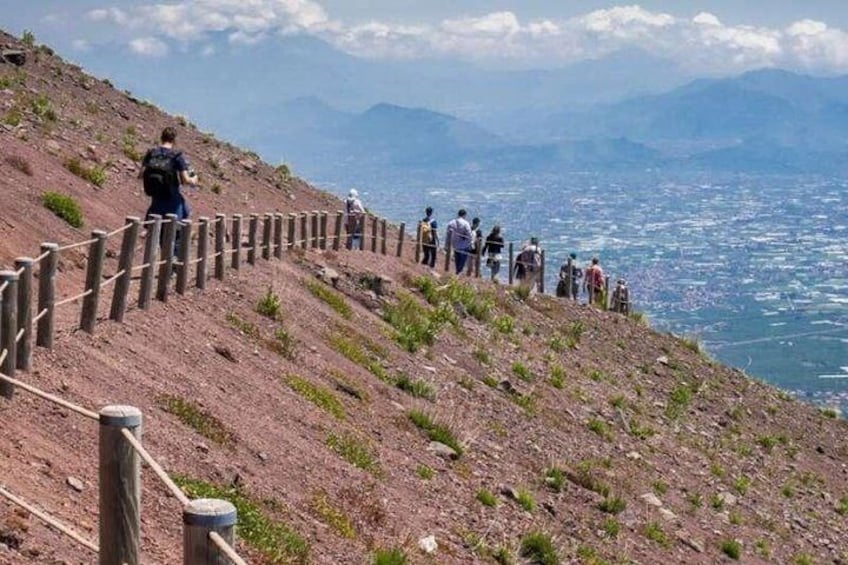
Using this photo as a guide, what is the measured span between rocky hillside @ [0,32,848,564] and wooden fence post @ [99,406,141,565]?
179cm

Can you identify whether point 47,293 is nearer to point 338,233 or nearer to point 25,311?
point 25,311

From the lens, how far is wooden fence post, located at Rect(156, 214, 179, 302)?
15516 millimetres

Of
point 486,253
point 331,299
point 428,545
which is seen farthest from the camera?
point 486,253

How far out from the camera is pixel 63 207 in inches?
882

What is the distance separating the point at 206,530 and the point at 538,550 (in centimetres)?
889

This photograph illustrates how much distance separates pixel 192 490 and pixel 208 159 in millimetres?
28687

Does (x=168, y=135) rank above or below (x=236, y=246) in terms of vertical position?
above

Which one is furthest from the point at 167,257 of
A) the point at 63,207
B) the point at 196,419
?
the point at 63,207

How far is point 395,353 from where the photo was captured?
2053cm

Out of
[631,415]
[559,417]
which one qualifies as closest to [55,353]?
[559,417]

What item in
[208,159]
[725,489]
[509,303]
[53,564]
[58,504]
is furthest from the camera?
[208,159]

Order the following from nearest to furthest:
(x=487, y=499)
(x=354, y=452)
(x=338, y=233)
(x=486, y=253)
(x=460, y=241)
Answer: (x=354, y=452) → (x=487, y=499) → (x=338, y=233) → (x=460, y=241) → (x=486, y=253)

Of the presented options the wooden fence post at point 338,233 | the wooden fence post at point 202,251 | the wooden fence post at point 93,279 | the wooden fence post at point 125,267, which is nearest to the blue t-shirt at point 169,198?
the wooden fence post at point 202,251

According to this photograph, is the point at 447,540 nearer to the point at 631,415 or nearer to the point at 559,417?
the point at 559,417
